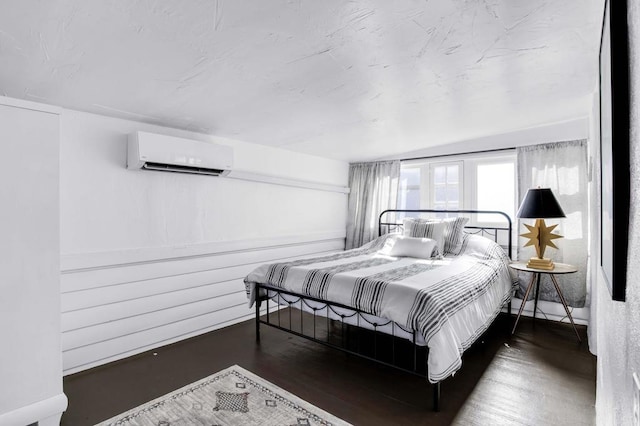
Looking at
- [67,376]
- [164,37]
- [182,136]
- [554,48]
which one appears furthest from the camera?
[182,136]

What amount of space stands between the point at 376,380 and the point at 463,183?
2808mm

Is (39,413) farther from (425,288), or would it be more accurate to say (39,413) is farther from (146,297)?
(425,288)

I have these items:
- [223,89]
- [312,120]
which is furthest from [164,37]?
[312,120]

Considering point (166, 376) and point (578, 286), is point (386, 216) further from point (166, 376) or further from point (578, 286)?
point (166, 376)

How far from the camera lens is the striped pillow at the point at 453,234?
388 centimetres

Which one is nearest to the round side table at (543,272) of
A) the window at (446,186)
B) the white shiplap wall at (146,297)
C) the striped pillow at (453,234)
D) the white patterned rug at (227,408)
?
the striped pillow at (453,234)

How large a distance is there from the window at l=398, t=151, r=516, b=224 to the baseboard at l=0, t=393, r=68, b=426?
413cm

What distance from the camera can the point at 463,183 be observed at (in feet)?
14.4

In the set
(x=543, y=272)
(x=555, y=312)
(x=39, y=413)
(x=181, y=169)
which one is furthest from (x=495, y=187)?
(x=39, y=413)

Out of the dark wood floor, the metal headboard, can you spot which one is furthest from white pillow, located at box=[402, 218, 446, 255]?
the dark wood floor

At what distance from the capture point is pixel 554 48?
199cm

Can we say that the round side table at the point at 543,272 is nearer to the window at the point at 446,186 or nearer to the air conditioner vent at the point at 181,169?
the window at the point at 446,186

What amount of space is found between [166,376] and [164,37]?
226 cm

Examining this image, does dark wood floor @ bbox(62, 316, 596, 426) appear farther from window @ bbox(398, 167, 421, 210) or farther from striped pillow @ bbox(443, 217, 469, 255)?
window @ bbox(398, 167, 421, 210)
